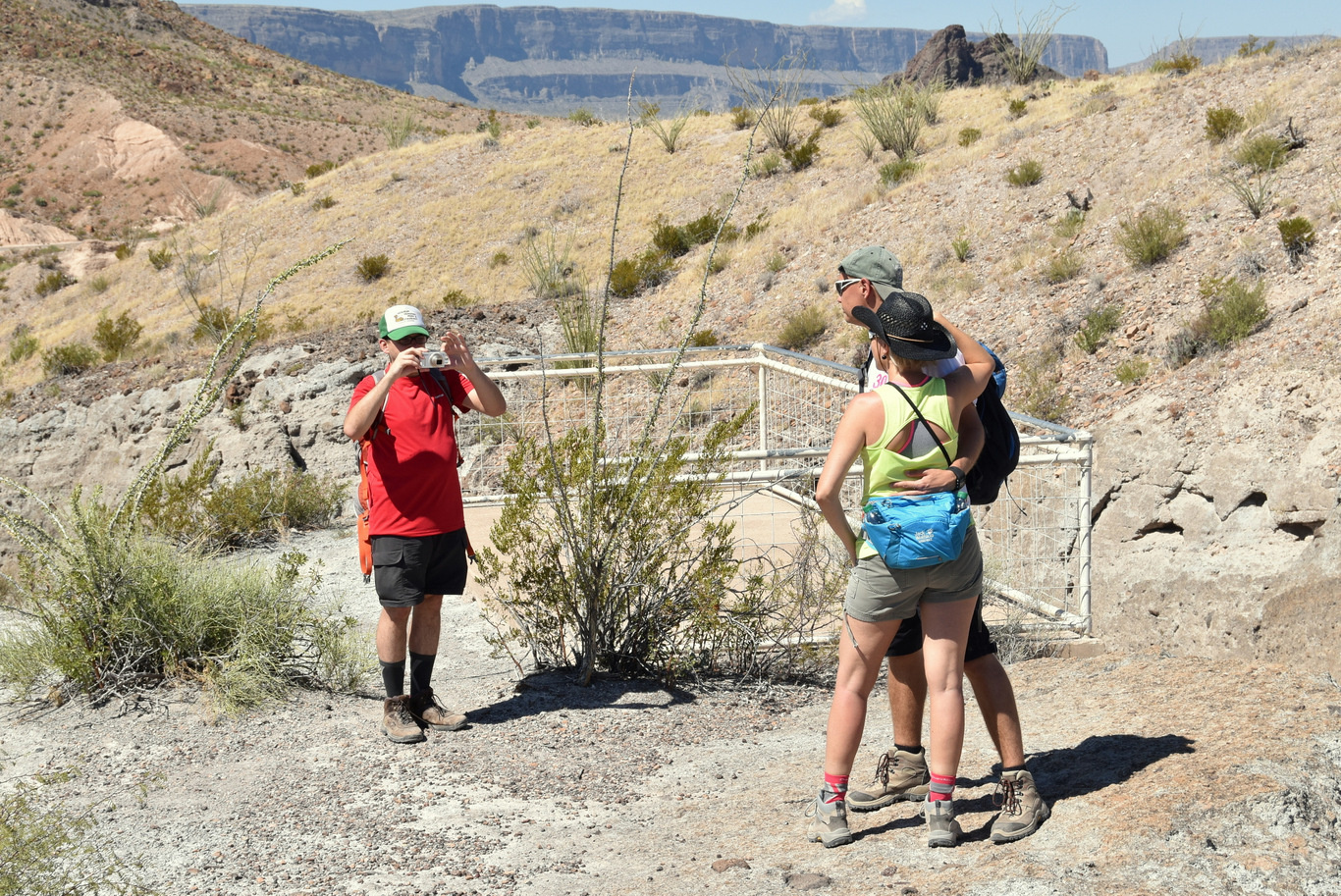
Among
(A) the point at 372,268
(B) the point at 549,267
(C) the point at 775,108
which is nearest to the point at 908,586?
(B) the point at 549,267

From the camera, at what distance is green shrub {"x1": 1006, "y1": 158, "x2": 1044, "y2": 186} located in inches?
610

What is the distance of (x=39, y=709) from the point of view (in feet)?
14.3

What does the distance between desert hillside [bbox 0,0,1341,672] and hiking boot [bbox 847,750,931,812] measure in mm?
2215

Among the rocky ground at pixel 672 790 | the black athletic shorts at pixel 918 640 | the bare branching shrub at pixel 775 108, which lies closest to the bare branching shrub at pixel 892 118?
the bare branching shrub at pixel 775 108

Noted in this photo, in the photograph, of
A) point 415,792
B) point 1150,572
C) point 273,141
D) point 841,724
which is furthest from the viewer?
point 273,141

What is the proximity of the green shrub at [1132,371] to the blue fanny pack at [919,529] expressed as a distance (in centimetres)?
778

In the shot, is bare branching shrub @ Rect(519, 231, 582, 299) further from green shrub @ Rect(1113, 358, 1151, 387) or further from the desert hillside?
green shrub @ Rect(1113, 358, 1151, 387)

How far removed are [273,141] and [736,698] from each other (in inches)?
2177

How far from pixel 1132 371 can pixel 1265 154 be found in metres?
4.34

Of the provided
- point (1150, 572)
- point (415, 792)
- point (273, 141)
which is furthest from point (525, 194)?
point (273, 141)

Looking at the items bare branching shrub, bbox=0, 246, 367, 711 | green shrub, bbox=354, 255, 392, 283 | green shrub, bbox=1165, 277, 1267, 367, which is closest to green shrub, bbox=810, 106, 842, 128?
green shrub, bbox=354, 255, 392, 283

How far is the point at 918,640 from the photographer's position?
3.16 m

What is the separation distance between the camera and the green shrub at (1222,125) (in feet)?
43.6

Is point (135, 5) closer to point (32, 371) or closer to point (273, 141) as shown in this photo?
point (273, 141)
